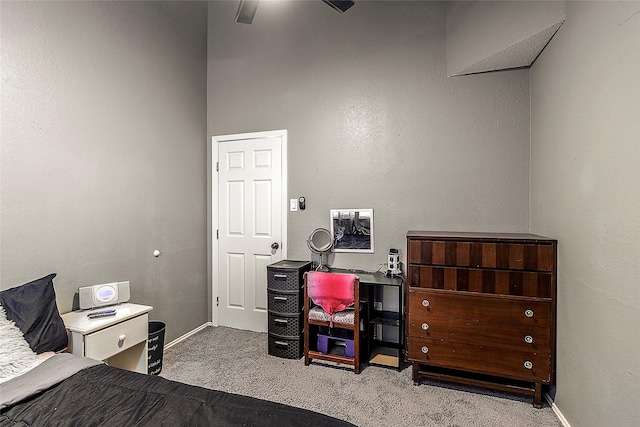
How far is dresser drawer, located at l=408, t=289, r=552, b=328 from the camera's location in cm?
230

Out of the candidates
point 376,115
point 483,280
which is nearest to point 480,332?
point 483,280

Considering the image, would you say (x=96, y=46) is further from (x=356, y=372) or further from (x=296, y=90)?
(x=356, y=372)

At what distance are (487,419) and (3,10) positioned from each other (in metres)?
3.89

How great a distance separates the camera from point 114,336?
87.7 inches

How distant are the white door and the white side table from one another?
4.25 ft

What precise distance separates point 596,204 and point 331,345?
2.28m

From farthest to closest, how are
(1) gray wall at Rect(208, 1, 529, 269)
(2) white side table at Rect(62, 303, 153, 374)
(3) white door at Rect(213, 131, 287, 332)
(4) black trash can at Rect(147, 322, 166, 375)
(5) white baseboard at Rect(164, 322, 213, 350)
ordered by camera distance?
(3) white door at Rect(213, 131, 287, 332), (5) white baseboard at Rect(164, 322, 213, 350), (1) gray wall at Rect(208, 1, 529, 269), (4) black trash can at Rect(147, 322, 166, 375), (2) white side table at Rect(62, 303, 153, 374)

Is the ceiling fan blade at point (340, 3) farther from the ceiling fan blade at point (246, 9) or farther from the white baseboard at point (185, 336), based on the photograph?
the white baseboard at point (185, 336)

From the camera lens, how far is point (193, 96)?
3609mm

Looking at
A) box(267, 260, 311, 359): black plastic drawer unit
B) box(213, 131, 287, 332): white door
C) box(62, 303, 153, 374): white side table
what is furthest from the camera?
box(213, 131, 287, 332): white door

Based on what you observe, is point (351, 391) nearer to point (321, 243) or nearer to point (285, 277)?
point (285, 277)

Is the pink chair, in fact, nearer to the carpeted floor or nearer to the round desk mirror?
the carpeted floor

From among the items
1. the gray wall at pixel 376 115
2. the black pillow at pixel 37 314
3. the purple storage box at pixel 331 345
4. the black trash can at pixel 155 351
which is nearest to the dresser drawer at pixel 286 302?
the purple storage box at pixel 331 345

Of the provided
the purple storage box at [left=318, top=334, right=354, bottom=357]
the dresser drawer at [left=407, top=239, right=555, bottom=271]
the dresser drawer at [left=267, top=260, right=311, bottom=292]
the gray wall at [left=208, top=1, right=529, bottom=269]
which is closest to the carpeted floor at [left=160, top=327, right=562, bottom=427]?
the purple storage box at [left=318, top=334, right=354, bottom=357]
